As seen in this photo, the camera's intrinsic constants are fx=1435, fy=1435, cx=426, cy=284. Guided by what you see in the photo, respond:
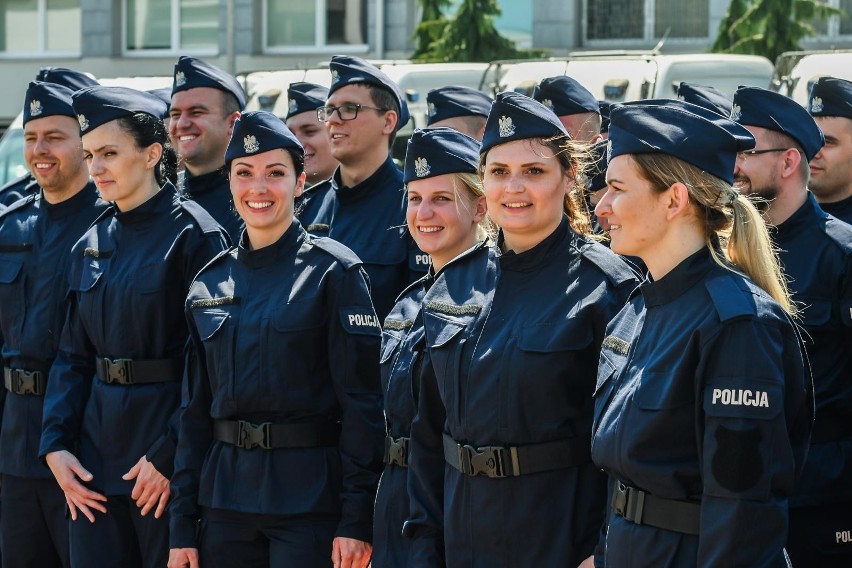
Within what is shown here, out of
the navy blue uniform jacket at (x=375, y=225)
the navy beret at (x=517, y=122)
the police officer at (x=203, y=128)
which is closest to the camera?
the navy beret at (x=517, y=122)

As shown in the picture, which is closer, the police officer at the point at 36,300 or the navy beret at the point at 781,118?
the navy beret at the point at 781,118

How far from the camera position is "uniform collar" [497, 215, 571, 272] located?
4.12 metres

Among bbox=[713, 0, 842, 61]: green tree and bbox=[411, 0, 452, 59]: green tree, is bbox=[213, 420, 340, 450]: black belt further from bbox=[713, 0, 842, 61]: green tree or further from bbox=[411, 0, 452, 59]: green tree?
bbox=[411, 0, 452, 59]: green tree

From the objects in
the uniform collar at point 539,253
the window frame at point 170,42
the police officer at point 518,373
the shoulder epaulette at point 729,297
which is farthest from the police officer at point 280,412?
the window frame at point 170,42

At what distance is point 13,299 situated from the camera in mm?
6035

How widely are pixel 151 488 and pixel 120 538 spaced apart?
300 mm

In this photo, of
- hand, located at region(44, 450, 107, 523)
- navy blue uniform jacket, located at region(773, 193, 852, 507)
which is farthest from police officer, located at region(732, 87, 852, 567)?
hand, located at region(44, 450, 107, 523)

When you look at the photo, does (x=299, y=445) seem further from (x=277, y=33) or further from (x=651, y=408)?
(x=277, y=33)

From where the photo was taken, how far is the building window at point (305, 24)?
78.6 feet

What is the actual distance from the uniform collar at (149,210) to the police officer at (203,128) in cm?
82

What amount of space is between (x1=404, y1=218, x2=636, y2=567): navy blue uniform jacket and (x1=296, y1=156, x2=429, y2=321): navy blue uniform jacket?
1517mm

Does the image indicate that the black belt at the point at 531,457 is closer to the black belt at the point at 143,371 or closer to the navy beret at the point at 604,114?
the black belt at the point at 143,371

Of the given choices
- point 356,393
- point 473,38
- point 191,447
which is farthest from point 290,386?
point 473,38

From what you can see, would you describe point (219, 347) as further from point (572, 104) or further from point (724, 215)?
point (572, 104)
